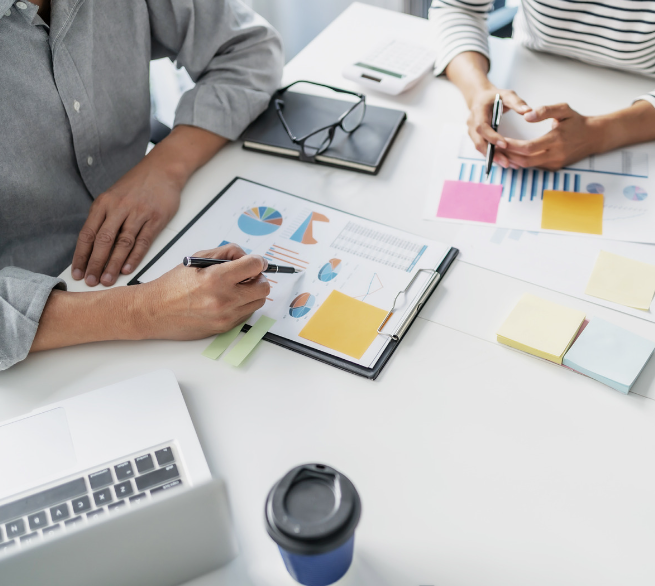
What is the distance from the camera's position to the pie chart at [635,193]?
91cm

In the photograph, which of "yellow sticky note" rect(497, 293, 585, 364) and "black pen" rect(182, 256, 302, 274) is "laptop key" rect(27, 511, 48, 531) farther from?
"yellow sticky note" rect(497, 293, 585, 364)

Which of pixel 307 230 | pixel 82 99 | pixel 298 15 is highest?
pixel 82 99

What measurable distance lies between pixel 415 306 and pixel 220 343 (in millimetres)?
266

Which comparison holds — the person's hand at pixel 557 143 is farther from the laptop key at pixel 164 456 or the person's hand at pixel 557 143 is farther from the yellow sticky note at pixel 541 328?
the laptop key at pixel 164 456

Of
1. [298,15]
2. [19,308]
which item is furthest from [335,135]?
[298,15]

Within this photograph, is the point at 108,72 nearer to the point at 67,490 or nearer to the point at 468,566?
the point at 67,490

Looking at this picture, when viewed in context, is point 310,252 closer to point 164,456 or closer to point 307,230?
point 307,230

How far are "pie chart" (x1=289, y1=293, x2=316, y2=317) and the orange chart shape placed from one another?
107 mm

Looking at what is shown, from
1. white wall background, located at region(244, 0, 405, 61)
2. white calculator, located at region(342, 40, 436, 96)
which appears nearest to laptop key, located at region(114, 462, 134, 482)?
white calculator, located at region(342, 40, 436, 96)

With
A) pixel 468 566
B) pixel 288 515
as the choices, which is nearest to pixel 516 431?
pixel 468 566

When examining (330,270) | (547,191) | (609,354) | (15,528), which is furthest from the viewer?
(547,191)

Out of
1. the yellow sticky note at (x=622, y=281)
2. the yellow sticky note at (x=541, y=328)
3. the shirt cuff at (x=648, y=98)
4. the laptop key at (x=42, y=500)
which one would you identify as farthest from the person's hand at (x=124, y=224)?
the shirt cuff at (x=648, y=98)

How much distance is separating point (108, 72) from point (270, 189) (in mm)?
376

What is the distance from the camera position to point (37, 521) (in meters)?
0.59
